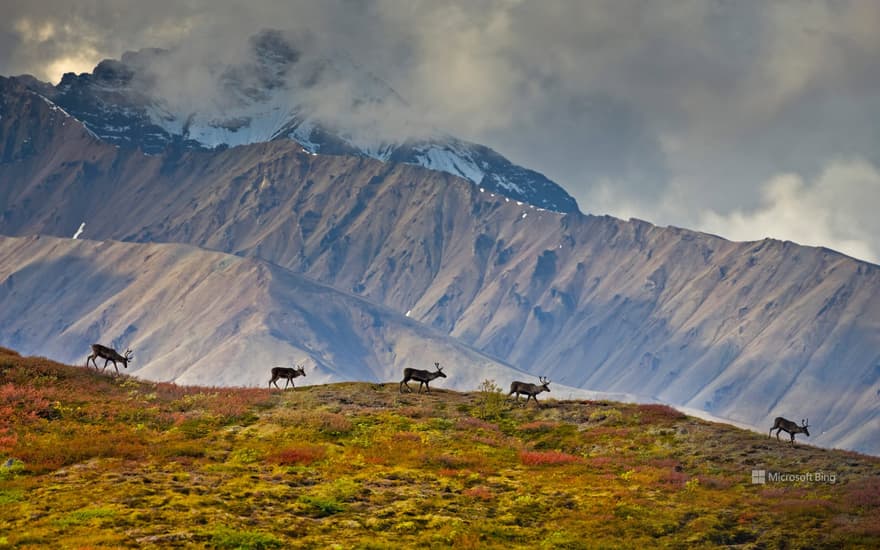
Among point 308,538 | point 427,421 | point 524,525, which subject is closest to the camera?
point 308,538

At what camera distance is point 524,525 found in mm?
38812

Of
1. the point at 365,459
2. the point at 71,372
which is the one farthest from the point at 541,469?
the point at 71,372

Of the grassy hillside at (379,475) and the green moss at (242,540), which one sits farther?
the grassy hillside at (379,475)

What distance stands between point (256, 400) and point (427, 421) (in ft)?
37.2

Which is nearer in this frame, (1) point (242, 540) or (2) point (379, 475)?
(1) point (242, 540)

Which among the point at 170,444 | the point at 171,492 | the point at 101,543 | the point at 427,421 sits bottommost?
the point at 101,543

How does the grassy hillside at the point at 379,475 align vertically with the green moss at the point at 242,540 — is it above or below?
above

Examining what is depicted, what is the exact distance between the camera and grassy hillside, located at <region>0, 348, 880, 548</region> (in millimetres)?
36031

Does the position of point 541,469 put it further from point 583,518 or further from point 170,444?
point 170,444

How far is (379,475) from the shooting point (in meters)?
44.8

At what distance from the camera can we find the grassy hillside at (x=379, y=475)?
1419 inches

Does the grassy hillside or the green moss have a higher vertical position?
the grassy hillside

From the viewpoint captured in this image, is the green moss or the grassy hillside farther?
the grassy hillside

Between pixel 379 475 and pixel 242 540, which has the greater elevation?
pixel 379 475
